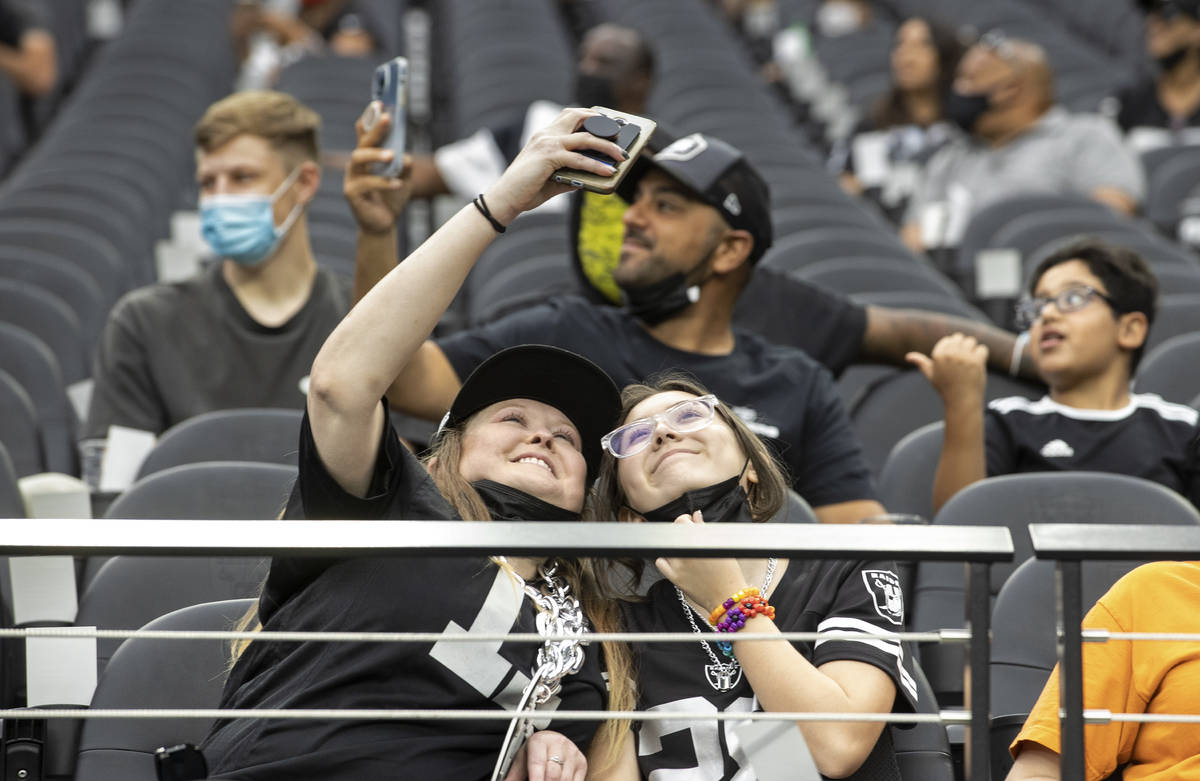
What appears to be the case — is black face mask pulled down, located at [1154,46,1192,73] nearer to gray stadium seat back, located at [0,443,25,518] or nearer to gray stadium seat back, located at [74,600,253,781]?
gray stadium seat back, located at [0,443,25,518]

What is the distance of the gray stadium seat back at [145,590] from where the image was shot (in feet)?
8.20

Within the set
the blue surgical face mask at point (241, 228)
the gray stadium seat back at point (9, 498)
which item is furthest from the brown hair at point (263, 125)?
the gray stadium seat back at point (9, 498)

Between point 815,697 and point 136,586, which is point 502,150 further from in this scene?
point 815,697

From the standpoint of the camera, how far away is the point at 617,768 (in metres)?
2.02

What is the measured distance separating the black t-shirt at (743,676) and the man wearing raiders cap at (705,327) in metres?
0.91

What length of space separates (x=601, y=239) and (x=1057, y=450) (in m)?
1.16

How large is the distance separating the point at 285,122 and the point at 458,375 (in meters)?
1.14

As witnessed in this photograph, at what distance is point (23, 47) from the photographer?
309 inches

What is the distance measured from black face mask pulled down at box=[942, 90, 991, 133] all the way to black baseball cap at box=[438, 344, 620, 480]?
14.1 ft

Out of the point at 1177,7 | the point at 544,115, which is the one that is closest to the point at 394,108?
the point at 544,115

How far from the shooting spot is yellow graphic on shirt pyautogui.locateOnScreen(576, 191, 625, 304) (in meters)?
3.46

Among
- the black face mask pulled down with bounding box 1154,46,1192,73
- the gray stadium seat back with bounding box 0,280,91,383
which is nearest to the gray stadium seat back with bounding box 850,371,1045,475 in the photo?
the gray stadium seat back with bounding box 0,280,91,383

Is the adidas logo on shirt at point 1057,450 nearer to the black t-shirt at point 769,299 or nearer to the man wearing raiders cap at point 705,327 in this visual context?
the man wearing raiders cap at point 705,327

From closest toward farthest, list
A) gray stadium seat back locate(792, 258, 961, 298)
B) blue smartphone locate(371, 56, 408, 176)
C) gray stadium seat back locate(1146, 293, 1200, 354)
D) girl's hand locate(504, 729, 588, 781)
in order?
1. girl's hand locate(504, 729, 588, 781)
2. blue smartphone locate(371, 56, 408, 176)
3. gray stadium seat back locate(1146, 293, 1200, 354)
4. gray stadium seat back locate(792, 258, 961, 298)
